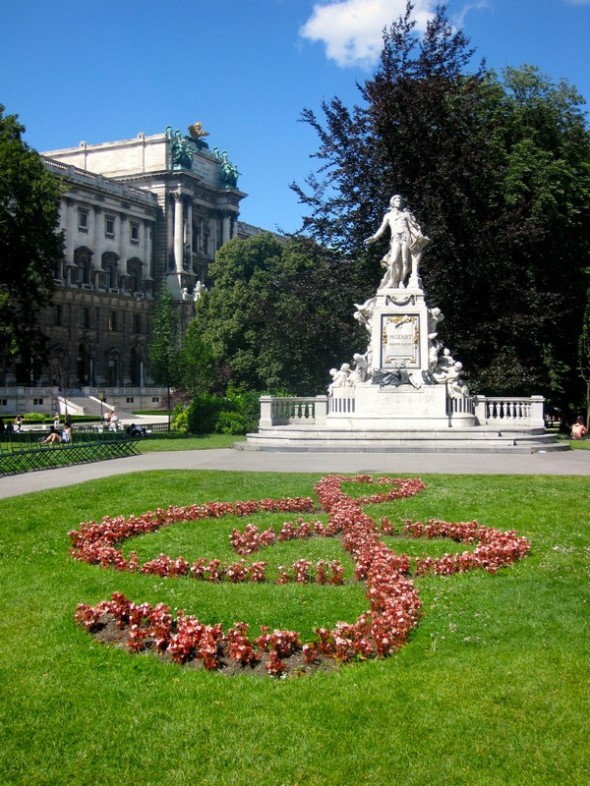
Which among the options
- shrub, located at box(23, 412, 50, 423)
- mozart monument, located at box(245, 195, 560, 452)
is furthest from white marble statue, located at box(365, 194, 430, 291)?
shrub, located at box(23, 412, 50, 423)

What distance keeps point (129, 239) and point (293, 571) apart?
9942 centimetres

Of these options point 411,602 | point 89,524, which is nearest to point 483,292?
point 89,524

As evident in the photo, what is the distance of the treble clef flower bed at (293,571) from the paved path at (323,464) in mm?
3823

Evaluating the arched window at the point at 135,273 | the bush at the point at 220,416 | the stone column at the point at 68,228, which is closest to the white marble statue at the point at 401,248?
the bush at the point at 220,416

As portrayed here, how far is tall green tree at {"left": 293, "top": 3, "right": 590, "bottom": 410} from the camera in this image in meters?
35.4

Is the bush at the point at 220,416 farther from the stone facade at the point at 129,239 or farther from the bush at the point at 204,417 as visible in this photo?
the stone facade at the point at 129,239

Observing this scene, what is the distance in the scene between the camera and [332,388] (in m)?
26.8

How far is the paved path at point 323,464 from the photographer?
671 inches

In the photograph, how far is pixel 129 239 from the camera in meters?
104

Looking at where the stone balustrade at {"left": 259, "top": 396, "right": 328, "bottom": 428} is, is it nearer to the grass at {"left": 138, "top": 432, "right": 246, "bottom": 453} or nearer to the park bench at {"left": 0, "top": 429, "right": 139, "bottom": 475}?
the grass at {"left": 138, "top": 432, "right": 246, "bottom": 453}

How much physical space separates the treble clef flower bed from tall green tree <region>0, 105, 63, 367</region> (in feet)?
76.5

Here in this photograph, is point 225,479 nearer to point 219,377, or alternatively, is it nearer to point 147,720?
point 147,720

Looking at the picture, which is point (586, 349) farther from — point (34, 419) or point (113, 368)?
point (113, 368)

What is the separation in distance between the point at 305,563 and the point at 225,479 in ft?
23.8
